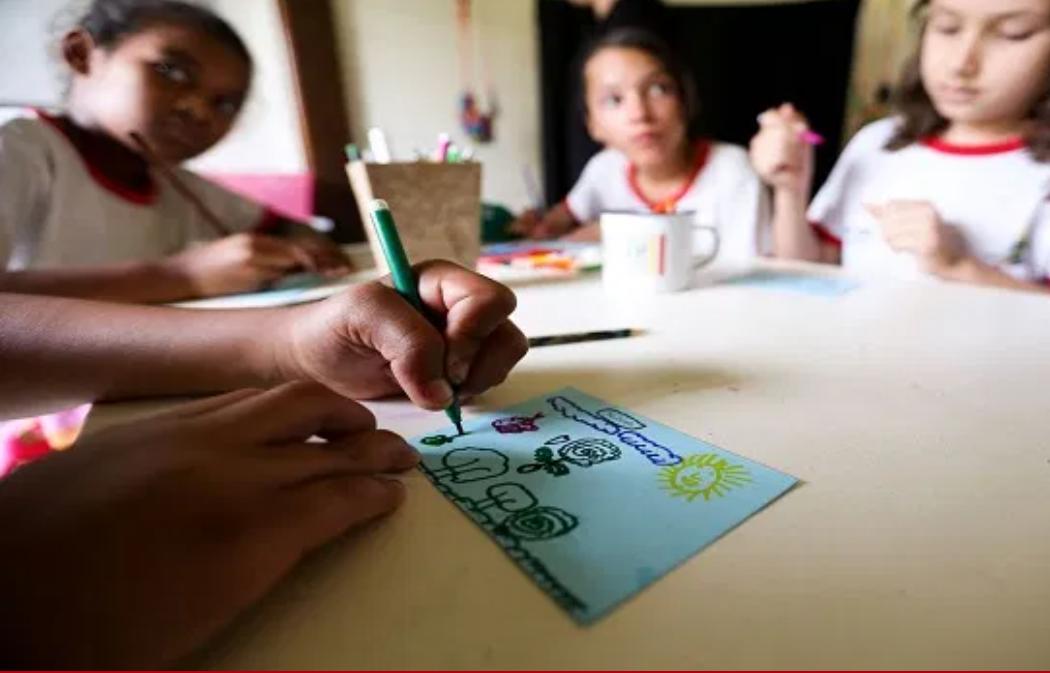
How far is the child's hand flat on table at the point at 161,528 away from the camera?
16 cm

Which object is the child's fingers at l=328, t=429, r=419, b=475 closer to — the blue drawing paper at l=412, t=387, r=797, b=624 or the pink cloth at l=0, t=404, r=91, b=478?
the blue drawing paper at l=412, t=387, r=797, b=624

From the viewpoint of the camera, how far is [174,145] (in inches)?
35.6

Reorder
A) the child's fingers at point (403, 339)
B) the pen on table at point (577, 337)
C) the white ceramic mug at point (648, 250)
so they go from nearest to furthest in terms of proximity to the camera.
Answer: the child's fingers at point (403, 339), the pen on table at point (577, 337), the white ceramic mug at point (648, 250)

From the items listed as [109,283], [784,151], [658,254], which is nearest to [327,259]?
[109,283]

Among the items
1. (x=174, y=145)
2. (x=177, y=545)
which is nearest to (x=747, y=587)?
(x=177, y=545)

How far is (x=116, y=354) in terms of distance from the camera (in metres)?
0.37

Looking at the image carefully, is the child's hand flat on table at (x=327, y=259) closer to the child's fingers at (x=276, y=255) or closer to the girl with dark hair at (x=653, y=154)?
the child's fingers at (x=276, y=255)

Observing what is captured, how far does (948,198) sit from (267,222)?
1.22 m

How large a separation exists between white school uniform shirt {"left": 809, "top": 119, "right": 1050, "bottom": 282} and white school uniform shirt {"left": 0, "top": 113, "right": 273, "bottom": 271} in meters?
1.09

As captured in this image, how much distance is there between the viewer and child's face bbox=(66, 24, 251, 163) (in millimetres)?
836

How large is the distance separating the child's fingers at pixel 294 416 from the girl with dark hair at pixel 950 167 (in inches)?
28.2

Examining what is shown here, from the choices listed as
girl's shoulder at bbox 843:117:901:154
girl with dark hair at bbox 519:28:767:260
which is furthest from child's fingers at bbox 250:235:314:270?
girl's shoulder at bbox 843:117:901:154

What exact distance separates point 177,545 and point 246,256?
1.88ft

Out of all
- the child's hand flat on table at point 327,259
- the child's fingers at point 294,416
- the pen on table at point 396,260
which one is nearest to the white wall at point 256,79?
the child's hand flat on table at point 327,259
